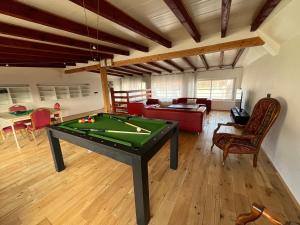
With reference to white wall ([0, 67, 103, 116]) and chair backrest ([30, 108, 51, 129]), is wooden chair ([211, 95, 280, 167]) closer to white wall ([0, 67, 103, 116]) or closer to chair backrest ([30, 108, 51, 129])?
chair backrest ([30, 108, 51, 129])

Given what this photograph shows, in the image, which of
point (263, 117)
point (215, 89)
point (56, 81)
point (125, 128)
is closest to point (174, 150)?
point (125, 128)

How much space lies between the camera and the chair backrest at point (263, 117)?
203 centimetres

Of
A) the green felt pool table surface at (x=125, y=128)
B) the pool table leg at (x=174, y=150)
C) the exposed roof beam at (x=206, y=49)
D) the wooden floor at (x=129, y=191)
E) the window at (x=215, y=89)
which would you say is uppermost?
the exposed roof beam at (x=206, y=49)

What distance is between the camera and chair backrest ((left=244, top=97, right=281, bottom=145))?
6.67 feet

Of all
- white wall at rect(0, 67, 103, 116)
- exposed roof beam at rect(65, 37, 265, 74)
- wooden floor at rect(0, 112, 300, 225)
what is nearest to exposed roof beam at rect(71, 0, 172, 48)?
exposed roof beam at rect(65, 37, 265, 74)

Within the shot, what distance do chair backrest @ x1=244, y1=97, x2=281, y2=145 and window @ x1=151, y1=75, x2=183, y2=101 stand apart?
6038 millimetres

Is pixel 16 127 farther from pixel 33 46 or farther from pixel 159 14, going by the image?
pixel 159 14

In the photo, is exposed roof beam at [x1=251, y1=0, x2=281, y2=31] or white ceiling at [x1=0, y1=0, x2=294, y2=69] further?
white ceiling at [x1=0, y1=0, x2=294, y2=69]

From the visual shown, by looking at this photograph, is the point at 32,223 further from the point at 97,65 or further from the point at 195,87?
the point at 195,87

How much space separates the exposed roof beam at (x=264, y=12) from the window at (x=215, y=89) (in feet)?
16.6

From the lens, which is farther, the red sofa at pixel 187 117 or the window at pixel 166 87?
the window at pixel 166 87

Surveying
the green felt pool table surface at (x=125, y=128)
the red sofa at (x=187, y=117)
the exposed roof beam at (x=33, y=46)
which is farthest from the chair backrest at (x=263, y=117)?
the exposed roof beam at (x=33, y=46)

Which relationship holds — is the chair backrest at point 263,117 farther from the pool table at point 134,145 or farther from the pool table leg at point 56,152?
the pool table leg at point 56,152

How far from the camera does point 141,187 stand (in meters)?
1.31
